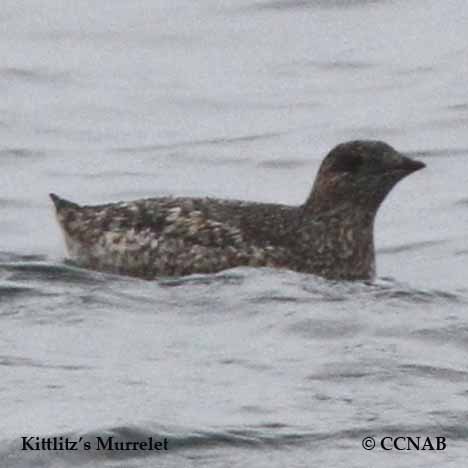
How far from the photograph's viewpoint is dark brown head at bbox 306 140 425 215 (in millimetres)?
16141

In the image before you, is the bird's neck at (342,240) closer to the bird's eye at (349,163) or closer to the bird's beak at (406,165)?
the bird's eye at (349,163)

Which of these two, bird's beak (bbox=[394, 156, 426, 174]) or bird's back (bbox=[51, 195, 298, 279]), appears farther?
bird's beak (bbox=[394, 156, 426, 174])

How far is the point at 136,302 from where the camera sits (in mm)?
14695

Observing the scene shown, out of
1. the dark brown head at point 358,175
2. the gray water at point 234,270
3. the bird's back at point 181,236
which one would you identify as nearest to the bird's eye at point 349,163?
the dark brown head at point 358,175

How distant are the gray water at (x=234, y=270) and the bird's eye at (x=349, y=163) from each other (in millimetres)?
744

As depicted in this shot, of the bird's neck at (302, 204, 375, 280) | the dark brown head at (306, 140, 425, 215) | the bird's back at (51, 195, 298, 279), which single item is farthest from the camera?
the dark brown head at (306, 140, 425, 215)

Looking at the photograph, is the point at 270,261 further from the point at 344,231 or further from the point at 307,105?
the point at 307,105

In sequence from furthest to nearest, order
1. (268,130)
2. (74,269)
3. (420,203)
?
1. (268,130)
2. (420,203)
3. (74,269)

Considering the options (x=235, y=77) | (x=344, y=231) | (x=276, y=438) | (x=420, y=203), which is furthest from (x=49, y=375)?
(x=235, y=77)

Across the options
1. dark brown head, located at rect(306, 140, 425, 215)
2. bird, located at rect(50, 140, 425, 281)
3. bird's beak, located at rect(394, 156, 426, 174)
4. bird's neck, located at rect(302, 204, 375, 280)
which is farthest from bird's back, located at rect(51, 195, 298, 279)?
bird's beak, located at rect(394, 156, 426, 174)

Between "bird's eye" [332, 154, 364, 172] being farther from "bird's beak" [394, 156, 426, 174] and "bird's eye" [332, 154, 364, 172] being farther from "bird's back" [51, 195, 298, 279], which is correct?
"bird's back" [51, 195, 298, 279]

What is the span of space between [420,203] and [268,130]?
Answer: 3467mm

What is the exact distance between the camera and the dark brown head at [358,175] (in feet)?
53.0

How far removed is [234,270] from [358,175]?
1281 millimetres
